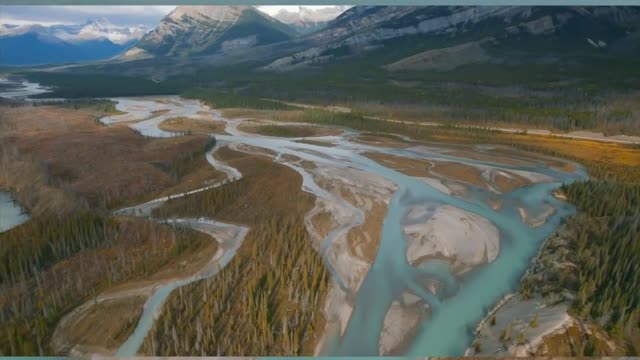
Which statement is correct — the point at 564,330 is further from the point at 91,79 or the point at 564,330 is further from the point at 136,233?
the point at 91,79

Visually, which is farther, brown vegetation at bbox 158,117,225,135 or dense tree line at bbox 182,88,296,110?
dense tree line at bbox 182,88,296,110

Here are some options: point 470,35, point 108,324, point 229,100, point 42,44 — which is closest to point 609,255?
point 108,324

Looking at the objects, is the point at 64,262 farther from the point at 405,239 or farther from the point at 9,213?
the point at 405,239

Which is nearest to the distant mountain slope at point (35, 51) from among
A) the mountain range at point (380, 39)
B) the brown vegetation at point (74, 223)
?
the mountain range at point (380, 39)

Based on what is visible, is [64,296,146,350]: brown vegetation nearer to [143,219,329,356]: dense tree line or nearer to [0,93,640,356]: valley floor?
[0,93,640,356]: valley floor

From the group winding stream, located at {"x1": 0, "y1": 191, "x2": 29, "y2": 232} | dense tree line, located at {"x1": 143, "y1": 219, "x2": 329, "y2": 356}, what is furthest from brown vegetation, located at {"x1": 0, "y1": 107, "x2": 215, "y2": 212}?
dense tree line, located at {"x1": 143, "y1": 219, "x2": 329, "y2": 356}

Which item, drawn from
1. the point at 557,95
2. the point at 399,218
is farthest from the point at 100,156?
the point at 557,95
